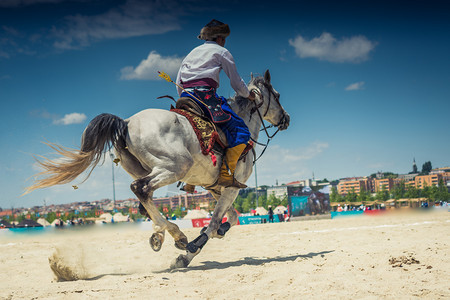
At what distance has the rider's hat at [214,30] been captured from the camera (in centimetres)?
743

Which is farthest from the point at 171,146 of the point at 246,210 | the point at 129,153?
the point at 246,210

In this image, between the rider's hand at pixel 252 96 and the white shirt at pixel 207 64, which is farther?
the rider's hand at pixel 252 96

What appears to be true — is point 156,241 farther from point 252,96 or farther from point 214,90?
point 252,96

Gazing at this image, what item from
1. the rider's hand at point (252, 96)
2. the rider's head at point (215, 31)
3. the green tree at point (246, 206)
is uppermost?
the rider's head at point (215, 31)

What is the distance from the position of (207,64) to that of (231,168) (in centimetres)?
178

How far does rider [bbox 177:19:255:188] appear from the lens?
6.77 m

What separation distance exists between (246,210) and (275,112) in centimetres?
10843

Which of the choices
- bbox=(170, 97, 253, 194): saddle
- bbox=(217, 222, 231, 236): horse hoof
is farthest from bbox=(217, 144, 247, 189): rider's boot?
bbox=(217, 222, 231, 236): horse hoof

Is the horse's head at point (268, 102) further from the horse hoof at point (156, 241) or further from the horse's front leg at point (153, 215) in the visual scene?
the horse hoof at point (156, 241)

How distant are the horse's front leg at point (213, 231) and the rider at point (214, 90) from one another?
231 mm

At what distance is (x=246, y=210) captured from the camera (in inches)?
4555

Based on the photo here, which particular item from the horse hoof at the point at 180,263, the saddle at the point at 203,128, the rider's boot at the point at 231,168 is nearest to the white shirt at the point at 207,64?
the saddle at the point at 203,128

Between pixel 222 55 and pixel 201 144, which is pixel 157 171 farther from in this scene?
pixel 222 55

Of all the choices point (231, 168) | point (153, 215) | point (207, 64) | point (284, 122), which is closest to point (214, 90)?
point (207, 64)
